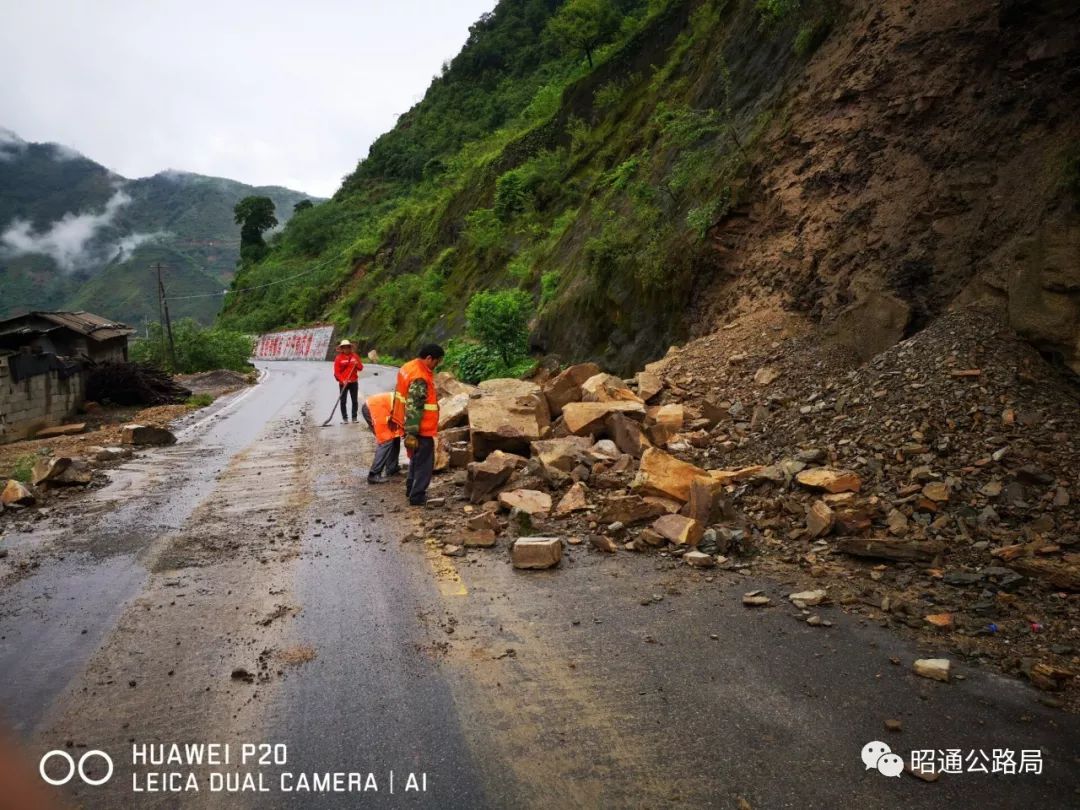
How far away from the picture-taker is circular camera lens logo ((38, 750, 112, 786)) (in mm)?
2715

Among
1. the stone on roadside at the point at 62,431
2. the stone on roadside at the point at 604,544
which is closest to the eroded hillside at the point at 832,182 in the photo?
the stone on roadside at the point at 604,544

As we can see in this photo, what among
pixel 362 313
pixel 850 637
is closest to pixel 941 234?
pixel 850 637

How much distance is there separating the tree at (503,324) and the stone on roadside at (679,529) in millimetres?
12304

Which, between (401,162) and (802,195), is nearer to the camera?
(802,195)

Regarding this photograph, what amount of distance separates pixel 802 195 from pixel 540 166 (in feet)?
68.7

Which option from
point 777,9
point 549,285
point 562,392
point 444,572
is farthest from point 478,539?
point 549,285

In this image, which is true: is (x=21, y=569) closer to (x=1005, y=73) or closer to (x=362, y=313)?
(x=1005, y=73)

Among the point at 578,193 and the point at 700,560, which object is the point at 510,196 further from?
the point at 700,560

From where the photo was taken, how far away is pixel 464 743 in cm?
289

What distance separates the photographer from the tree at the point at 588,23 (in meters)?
32.2

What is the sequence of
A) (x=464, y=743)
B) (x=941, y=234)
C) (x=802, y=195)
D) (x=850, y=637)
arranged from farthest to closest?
(x=802, y=195), (x=941, y=234), (x=850, y=637), (x=464, y=743)

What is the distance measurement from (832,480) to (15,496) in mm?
7837

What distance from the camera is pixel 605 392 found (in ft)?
27.6

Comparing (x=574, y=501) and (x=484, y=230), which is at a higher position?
(x=484, y=230)
